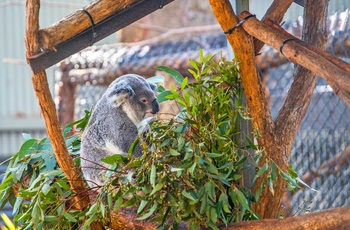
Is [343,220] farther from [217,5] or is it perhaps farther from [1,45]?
[1,45]

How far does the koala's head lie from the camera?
9.39ft

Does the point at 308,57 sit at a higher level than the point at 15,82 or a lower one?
lower

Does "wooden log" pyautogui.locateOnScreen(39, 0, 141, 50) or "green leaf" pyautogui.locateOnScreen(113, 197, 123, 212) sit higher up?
"wooden log" pyautogui.locateOnScreen(39, 0, 141, 50)

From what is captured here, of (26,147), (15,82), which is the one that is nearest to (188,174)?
(26,147)

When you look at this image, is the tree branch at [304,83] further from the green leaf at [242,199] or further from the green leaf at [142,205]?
the green leaf at [142,205]

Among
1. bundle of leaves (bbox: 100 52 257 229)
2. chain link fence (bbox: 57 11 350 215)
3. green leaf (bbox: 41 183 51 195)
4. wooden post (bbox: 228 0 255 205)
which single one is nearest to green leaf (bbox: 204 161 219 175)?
→ bundle of leaves (bbox: 100 52 257 229)

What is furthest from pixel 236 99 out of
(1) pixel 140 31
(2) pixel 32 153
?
(1) pixel 140 31

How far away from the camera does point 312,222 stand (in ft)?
6.26

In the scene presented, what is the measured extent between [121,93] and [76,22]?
2.21 feet

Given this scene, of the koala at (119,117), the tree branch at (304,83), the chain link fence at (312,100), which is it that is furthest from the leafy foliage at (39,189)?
the chain link fence at (312,100)

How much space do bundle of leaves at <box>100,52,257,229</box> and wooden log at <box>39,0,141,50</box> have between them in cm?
29

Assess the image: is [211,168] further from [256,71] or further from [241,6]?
[241,6]

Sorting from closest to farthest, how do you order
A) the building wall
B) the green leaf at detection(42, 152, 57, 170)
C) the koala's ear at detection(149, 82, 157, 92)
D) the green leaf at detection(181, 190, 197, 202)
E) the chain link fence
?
1. the green leaf at detection(181, 190, 197, 202)
2. the green leaf at detection(42, 152, 57, 170)
3. the koala's ear at detection(149, 82, 157, 92)
4. the chain link fence
5. the building wall

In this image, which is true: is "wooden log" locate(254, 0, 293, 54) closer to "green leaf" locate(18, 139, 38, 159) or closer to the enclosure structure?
the enclosure structure
